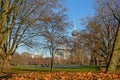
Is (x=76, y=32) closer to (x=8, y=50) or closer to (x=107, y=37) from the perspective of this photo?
(x=107, y=37)

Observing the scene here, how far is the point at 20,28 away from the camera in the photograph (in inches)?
1294

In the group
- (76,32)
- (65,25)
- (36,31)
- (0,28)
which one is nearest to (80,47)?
(76,32)

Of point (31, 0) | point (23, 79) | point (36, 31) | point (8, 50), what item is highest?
point (31, 0)

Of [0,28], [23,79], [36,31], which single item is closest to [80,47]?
[36,31]

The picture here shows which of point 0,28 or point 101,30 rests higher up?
point 101,30

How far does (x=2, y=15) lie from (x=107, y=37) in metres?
39.5

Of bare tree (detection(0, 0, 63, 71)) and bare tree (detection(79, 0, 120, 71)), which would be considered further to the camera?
bare tree (detection(79, 0, 120, 71))

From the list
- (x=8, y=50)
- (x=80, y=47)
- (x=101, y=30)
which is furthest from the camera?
(x=80, y=47)

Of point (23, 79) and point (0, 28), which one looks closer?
point (23, 79)

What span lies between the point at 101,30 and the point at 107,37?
2145 millimetres

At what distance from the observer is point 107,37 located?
5600cm

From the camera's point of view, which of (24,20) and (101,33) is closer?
(24,20)

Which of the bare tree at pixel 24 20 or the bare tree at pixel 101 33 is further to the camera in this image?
the bare tree at pixel 101 33

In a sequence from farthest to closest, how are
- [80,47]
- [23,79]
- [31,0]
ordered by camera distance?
[80,47] → [31,0] → [23,79]
